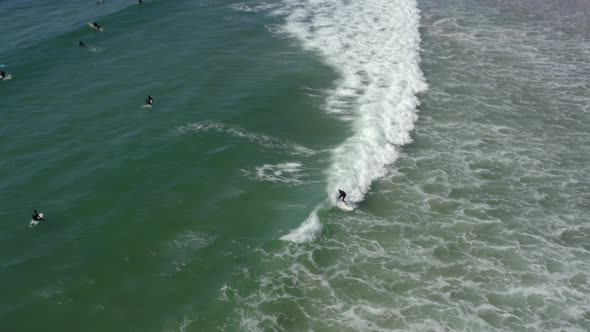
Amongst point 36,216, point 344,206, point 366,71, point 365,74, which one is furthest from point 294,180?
point 366,71

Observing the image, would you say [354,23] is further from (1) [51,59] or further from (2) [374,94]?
(1) [51,59]

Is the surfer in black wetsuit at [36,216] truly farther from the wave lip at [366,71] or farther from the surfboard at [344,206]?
the surfboard at [344,206]

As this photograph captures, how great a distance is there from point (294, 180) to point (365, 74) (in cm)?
1847

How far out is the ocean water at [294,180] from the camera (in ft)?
74.8

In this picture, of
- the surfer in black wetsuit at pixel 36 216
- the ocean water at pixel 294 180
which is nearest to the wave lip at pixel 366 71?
the ocean water at pixel 294 180

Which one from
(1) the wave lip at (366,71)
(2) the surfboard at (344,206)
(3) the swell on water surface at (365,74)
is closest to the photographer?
(2) the surfboard at (344,206)

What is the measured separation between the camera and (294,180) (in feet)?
101

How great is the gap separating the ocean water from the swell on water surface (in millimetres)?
250

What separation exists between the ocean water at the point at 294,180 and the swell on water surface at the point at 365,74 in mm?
250

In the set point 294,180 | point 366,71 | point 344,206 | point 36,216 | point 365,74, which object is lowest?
point 344,206

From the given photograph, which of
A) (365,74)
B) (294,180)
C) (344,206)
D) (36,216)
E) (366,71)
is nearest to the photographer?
(36,216)

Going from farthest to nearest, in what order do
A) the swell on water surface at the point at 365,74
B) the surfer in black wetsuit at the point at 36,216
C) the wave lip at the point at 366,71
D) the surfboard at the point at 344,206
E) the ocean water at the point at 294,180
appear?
the wave lip at the point at 366,71
the swell on water surface at the point at 365,74
the surfboard at the point at 344,206
the surfer in black wetsuit at the point at 36,216
the ocean water at the point at 294,180

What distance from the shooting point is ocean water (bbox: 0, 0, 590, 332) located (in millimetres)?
22812

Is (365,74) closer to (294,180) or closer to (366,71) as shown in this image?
(366,71)
